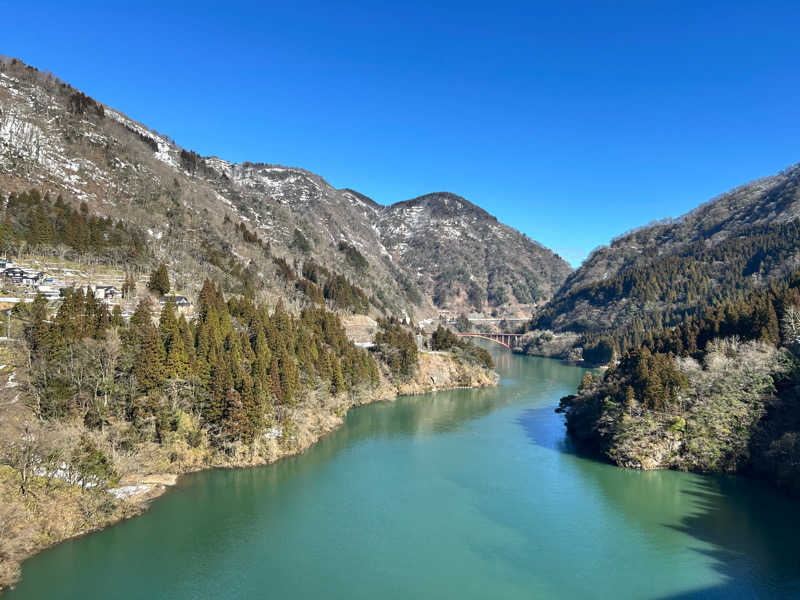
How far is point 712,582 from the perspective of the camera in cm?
2228

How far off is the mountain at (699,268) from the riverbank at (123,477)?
288 feet

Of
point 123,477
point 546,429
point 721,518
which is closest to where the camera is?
point 721,518

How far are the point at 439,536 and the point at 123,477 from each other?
20.2 meters

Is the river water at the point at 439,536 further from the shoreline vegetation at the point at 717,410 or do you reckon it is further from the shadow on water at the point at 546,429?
the shadow on water at the point at 546,429

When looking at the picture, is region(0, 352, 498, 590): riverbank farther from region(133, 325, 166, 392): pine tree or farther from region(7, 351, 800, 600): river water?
region(133, 325, 166, 392): pine tree

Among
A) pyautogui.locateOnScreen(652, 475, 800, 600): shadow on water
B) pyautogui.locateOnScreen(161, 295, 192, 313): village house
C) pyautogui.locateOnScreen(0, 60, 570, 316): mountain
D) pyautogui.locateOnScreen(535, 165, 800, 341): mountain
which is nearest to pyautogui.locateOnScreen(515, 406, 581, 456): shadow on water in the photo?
pyautogui.locateOnScreen(652, 475, 800, 600): shadow on water

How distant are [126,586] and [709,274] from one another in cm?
13655

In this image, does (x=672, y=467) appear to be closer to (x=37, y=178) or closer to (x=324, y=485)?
(x=324, y=485)

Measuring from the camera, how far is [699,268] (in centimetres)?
12250

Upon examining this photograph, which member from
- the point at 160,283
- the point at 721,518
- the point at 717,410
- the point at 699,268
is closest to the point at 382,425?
the point at 160,283

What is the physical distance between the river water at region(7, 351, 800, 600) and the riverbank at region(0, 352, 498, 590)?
80 cm

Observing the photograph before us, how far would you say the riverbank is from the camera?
21.8m

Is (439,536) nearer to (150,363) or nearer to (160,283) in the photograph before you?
(150,363)

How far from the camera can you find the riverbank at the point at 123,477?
21.8m
